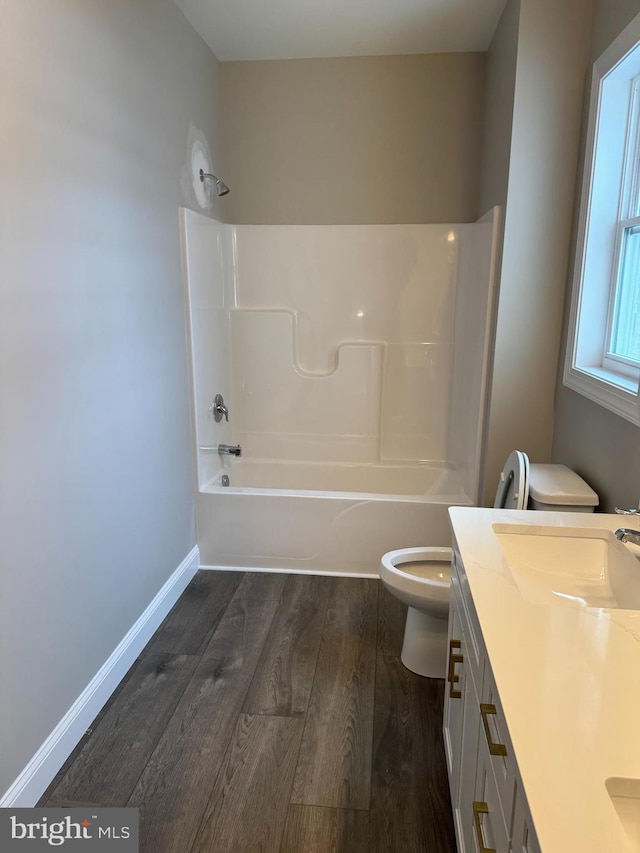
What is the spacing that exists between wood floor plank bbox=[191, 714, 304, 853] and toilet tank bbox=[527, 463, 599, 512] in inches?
44.1

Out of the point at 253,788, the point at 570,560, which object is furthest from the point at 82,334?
the point at 570,560

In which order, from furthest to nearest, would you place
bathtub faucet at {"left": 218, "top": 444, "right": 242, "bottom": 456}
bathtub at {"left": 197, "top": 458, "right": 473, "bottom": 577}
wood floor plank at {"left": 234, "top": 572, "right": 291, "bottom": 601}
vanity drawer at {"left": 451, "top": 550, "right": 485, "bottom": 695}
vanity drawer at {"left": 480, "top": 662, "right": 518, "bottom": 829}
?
1. bathtub faucet at {"left": 218, "top": 444, "right": 242, "bottom": 456}
2. bathtub at {"left": 197, "top": 458, "right": 473, "bottom": 577}
3. wood floor plank at {"left": 234, "top": 572, "right": 291, "bottom": 601}
4. vanity drawer at {"left": 451, "top": 550, "right": 485, "bottom": 695}
5. vanity drawer at {"left": 480, "top": 662, "right": 518, "bottom": 829}

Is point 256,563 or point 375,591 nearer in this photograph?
point 375,591

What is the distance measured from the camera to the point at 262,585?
9.82ft

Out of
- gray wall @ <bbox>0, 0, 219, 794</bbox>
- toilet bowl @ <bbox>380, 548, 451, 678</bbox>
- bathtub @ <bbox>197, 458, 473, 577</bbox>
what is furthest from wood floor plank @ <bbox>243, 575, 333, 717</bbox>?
gray wall @ <bbox>0, 0, 219, 794</bbox>

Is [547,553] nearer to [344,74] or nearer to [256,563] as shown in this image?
[256,563]

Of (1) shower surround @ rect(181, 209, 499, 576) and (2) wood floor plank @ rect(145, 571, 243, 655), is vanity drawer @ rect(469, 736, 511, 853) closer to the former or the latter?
(2) wood floor plank @ rect(145, 571, 243, 655)

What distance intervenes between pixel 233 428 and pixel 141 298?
1399mm

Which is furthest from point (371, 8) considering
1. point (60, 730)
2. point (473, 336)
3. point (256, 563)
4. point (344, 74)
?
point (60, 730)

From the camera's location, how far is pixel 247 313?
3555 mm

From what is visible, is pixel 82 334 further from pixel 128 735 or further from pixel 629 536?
pixel 629 536

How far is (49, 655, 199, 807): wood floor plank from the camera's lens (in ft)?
5.80

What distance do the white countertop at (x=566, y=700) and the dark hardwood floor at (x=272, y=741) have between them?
86 centimetres

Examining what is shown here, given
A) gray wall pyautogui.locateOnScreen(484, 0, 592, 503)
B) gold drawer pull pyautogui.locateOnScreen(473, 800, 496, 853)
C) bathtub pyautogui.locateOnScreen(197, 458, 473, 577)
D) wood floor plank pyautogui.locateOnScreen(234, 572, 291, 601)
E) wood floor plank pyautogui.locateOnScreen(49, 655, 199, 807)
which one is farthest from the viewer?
bathtub pyautogui.locateOnScreen(197, 458, 473, 577)
